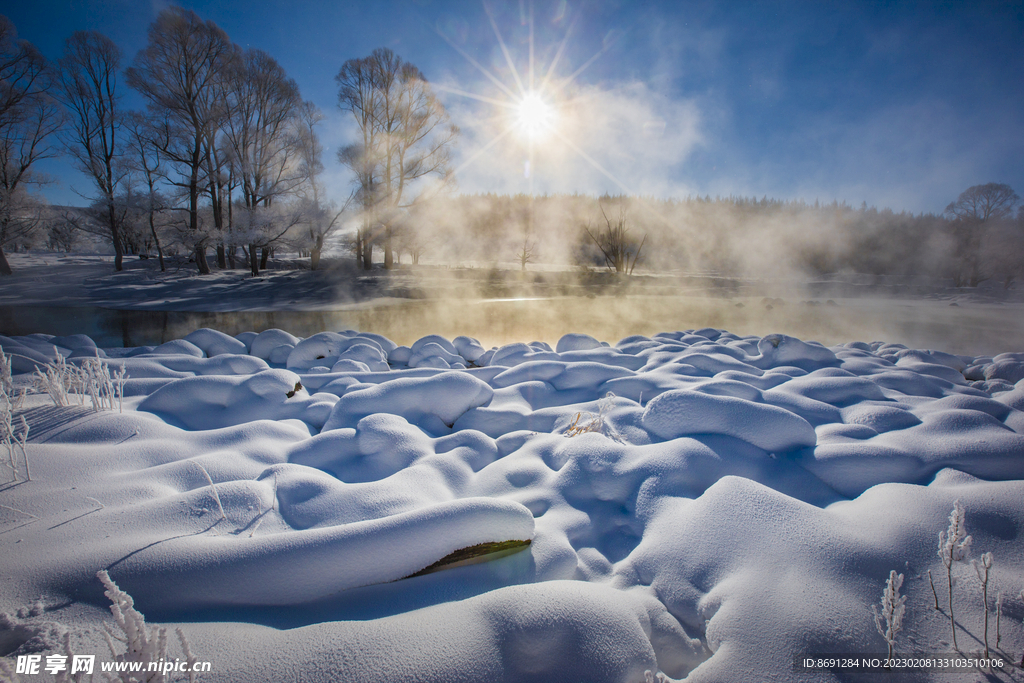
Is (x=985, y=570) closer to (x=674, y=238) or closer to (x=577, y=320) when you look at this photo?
(x=577, y=320)

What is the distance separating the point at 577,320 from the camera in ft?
18.6

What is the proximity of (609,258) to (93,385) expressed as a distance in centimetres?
1105

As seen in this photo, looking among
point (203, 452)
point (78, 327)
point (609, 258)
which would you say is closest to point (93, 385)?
point (203, 452)

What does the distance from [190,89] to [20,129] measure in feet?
9.11

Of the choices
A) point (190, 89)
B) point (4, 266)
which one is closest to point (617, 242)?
point (190, 89)

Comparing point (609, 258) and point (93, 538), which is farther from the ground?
point (609, 258)

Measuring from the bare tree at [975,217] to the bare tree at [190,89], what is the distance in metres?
11.5

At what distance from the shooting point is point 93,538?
0.81 meters

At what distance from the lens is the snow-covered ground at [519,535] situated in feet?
2.12

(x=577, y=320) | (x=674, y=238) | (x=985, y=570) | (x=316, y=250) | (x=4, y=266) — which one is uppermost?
(x=674, y=238)

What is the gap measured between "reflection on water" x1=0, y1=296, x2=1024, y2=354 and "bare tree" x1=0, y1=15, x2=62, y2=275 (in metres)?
1.03

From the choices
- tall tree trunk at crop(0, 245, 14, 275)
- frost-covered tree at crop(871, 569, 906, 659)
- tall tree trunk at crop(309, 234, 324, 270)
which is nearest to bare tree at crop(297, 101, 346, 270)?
tall tree trunk at crop(309, 234, 324, 270)

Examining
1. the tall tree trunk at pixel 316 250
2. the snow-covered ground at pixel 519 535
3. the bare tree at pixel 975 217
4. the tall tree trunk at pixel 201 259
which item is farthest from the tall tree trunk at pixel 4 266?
the bare tree at pixel 975 217

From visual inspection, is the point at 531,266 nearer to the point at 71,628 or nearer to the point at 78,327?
the point at 78,327
